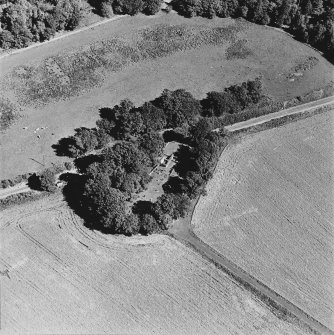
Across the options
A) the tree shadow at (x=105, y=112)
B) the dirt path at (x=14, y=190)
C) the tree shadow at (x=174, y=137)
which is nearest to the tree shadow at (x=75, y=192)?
the dirt path at (x=14, y=190)

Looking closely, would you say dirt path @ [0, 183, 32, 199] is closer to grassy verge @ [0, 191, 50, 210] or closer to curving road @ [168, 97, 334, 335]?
grassy verge @ [0, 191, 50, 210]

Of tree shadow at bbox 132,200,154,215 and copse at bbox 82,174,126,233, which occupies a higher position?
copse at bbox 82,174,126,233

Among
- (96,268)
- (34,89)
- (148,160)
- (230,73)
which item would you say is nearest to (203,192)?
(148,160)

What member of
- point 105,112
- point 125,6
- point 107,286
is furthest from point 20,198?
point 125,6

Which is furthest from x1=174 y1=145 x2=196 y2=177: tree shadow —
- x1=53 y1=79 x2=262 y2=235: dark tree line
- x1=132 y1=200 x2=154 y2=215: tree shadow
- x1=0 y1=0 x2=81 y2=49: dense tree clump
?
x1=0 y1=0 x2=81 y2=49: dense tree clump

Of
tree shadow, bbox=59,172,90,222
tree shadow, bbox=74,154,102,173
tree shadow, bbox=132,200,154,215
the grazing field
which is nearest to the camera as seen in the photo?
the grazing field

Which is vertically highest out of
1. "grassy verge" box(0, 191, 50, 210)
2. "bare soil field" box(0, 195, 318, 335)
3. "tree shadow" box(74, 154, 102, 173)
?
"tree shadow" box(74, 154, 102, 173)

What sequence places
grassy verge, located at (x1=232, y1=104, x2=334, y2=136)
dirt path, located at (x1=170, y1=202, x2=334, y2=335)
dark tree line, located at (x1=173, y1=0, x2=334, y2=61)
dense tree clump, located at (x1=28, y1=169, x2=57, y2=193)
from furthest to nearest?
1. dark tree line, located at (x1=173, y1=0, x2=334, y2=61)
2. grassy verge, located at (x1=232, y1=104, x2=334, y2=136)
3. dense tree clump, located at (x1=28, y1=169, x2=57, y2=193)
4. dirt path, located at (x1=170, y1=202, x2=334, y2=335)
